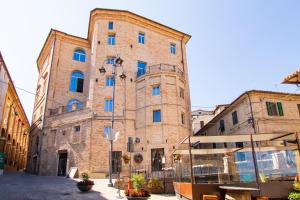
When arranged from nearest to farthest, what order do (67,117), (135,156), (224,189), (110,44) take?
(224,189) → (135,156) → (67,117) → (110,44)

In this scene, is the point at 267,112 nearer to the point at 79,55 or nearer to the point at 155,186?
the point at 155,186

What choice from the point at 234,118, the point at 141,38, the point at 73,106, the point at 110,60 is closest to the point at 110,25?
the point at 141,38

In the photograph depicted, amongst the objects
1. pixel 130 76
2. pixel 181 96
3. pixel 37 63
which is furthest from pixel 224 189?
pixel 37 63

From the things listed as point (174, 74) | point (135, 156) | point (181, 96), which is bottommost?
point (135, 156)

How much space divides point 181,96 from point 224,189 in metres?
17.2

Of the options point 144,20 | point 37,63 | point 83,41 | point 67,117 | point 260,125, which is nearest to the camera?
point 260,125

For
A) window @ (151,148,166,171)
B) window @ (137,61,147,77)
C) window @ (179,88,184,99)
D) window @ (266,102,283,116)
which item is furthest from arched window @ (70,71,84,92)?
window @ (266,102,283,116)

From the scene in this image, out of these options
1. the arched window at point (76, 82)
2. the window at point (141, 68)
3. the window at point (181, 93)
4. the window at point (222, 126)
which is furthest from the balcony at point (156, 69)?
the arched window at point (76, 82)

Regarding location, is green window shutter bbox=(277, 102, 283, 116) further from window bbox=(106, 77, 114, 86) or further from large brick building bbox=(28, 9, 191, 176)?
window bbox=(106, 77, 114, 86)

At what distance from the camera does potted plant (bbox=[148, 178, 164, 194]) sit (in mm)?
15084

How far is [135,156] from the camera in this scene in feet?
79.8

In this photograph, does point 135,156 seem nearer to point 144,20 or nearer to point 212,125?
point 212,125

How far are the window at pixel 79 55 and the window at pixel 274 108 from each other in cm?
2305

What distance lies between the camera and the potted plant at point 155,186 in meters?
15.1
